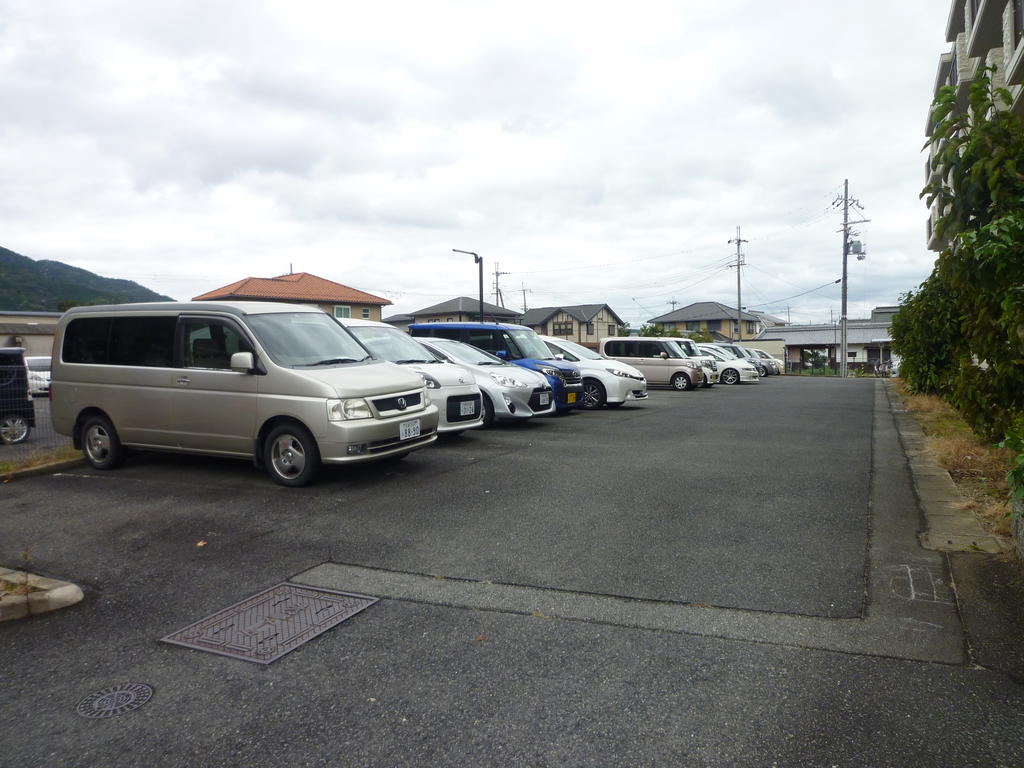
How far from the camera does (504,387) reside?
10328 mm

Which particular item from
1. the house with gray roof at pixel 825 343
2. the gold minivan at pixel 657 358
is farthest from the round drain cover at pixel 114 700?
the house with gray roof at pixel 825 343

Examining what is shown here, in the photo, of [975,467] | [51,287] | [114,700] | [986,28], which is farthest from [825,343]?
[51,287]

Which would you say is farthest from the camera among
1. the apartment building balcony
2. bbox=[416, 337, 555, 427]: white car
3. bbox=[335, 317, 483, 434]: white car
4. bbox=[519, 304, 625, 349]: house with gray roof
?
bbox=[519, 304, 625, 349]: house with gray roof

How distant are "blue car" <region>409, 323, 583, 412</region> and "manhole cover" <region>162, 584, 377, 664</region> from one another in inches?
340

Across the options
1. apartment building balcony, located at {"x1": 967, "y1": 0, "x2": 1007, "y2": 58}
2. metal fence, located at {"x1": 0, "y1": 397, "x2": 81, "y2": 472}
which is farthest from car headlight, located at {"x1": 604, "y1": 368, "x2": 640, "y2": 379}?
apartment building balcony, located at {"x1": 967, "y1": 0, "x2": 1007, "y2": 58}

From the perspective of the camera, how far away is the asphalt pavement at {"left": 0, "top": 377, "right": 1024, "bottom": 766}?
2402 mm

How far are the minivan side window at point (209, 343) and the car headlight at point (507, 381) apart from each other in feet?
14.7

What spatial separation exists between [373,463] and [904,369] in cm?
1463

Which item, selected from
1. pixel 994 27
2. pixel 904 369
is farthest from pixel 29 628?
pixel 994 27

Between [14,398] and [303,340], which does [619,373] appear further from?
[14,398]

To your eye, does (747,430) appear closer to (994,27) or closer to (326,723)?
(326,723)

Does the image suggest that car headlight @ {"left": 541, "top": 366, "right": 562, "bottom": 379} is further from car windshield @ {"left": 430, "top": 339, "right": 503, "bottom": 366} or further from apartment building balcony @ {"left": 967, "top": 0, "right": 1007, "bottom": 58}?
apartment building balcony @ {"left": 967, "top": 0, "right": 1007, "bottom": 58}

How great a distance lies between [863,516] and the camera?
5.35 meters

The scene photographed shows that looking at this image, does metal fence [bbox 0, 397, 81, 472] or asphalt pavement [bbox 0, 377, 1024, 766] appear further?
metal fence [bbox 0, 397, 81, 472]
